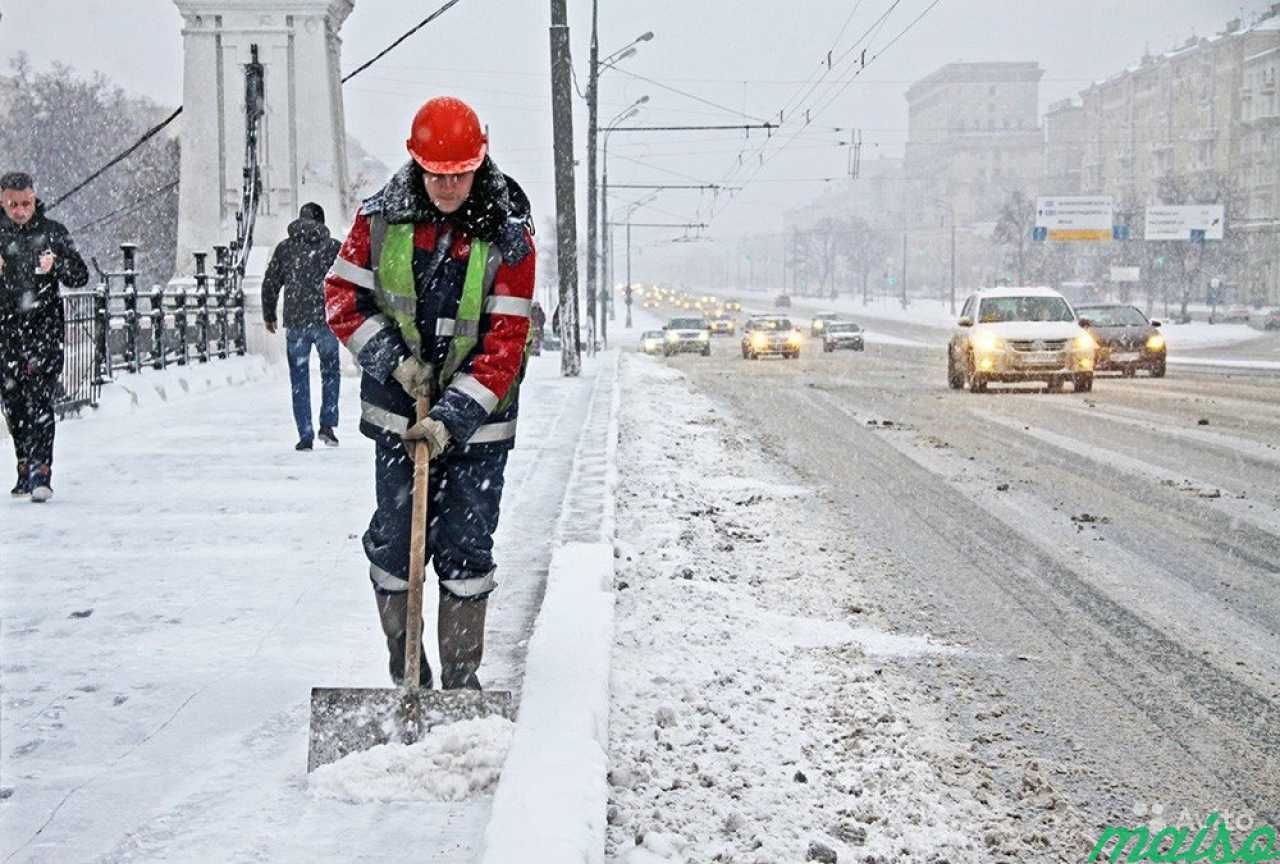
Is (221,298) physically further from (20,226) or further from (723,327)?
(723,327)

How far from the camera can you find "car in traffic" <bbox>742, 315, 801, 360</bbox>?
41875 millimetres

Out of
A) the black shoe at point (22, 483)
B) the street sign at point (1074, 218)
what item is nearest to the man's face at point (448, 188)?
→ the black shoe at point (22, 483)

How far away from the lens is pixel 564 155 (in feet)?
69.2

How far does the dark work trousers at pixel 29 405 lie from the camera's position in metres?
8.01

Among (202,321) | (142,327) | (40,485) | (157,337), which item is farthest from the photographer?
(202,321)

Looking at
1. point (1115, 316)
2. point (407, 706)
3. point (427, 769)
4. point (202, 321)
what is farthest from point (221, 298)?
point (1115, 316)

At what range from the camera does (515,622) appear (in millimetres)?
5512

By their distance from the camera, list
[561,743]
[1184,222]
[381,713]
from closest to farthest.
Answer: [561,743] → [381,713] → [1184,222]

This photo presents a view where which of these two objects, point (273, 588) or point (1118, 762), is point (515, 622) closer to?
point (273, 588)

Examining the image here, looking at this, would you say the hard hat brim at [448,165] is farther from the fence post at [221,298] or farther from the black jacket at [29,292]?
the fence post at [221,298]

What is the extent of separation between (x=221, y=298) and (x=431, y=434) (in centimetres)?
1591

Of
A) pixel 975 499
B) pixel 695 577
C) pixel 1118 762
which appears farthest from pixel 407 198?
pixel 975 499

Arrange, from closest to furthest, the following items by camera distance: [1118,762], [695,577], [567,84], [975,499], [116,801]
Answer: [116,801]
[1118,762]
[695,577]
[975,499]
[567,84]

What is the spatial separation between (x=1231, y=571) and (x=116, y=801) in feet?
17.3
